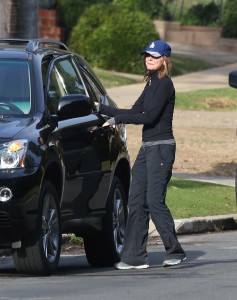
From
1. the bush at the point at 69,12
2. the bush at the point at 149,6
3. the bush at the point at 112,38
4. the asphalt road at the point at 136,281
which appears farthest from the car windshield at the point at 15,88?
the bush at the point at 149,6

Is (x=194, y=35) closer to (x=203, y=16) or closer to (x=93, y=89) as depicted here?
(x=203, y=16)

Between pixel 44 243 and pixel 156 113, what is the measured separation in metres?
1.42

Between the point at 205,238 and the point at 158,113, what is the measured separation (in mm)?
3606

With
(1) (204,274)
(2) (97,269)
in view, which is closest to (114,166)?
(2) (97,269)

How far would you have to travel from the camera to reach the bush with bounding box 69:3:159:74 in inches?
1326

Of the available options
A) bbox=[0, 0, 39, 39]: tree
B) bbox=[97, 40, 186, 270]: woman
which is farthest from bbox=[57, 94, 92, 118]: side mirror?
bbox=[0, 0, 39, 39]: tree

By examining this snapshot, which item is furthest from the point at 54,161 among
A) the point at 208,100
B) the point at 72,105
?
the point at 208,100

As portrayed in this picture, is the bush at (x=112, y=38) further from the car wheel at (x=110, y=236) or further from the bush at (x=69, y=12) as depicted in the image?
the car wheel at (x=110, y=236)

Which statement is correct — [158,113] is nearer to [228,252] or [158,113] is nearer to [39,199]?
[39,199]

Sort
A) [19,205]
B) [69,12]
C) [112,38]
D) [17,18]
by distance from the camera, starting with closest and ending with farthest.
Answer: [19,205], [17,18], [112,38], [69,12]

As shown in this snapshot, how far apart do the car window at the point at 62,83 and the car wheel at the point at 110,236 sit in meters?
0.86

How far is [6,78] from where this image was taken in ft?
31.9

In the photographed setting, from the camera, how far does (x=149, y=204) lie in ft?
31.9

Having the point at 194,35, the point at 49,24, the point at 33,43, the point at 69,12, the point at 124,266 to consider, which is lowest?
the point at 194,35
